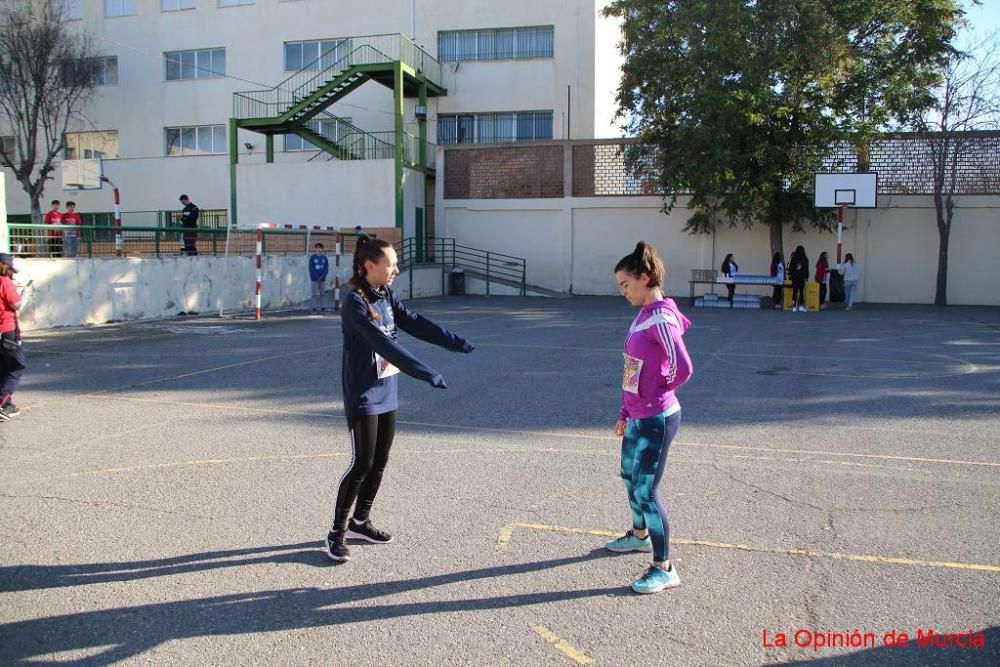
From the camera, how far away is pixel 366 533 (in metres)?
4.61

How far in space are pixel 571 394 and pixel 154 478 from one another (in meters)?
4.80

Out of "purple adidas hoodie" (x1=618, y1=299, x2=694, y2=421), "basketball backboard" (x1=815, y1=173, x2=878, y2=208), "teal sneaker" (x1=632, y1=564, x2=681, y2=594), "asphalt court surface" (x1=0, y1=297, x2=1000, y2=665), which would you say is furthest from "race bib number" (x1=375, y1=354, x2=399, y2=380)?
"basketball backboard" (x1=815, y1=173, x2=878, y2=208)

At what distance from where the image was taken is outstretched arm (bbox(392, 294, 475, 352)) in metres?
4.51

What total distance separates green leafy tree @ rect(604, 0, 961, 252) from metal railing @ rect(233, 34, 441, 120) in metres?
7.84

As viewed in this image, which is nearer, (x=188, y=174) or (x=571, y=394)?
(x=571, y=394)

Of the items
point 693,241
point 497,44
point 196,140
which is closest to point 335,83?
point 497,44

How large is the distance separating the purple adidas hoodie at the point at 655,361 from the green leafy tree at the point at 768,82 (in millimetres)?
19703

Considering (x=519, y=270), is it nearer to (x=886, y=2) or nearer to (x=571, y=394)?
(x=886, y=2)

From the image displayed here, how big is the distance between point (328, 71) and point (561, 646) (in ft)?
98.3

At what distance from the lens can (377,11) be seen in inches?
1224

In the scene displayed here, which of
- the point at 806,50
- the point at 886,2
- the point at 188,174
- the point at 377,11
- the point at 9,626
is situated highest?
the point at 377,11

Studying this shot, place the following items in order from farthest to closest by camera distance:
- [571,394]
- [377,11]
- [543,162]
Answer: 1. [377,11]
2. [543,162]
3. [571,394]

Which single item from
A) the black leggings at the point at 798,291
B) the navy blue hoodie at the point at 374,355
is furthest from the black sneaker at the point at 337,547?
the black leggings at the point at 798,291

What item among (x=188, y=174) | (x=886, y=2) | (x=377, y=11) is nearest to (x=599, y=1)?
(x=377, y=11)
